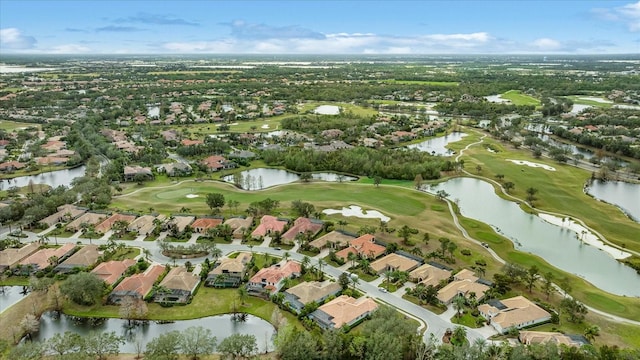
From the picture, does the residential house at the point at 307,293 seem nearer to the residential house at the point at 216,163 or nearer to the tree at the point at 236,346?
the tree at the point at 236,346

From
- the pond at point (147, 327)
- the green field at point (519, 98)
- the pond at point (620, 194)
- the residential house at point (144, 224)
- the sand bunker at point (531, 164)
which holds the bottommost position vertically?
the pond at point (147, 327)

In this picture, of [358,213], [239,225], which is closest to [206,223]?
[239,225]

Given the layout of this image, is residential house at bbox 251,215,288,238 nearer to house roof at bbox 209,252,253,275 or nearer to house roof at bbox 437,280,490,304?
house roof at bbox 209,252,253,275

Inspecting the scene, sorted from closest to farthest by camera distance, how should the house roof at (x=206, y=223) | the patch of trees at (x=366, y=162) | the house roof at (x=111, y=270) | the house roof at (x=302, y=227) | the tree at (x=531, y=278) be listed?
the tree at (x=531, y=278)
the house roof at (x=111, y=270)
the house roof at (x=302, y=227)
the house roof at (x=206, y=223)
the patch of trees at (x=366, y=162)

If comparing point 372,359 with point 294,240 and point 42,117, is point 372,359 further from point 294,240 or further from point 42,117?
point 42,117

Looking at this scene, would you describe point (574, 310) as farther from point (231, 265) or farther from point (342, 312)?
point (231, 265)

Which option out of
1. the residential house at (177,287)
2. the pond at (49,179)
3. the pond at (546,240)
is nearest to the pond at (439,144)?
the pond at (546,240)

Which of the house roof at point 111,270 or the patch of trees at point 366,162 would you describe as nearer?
the house roof at point 111,270
